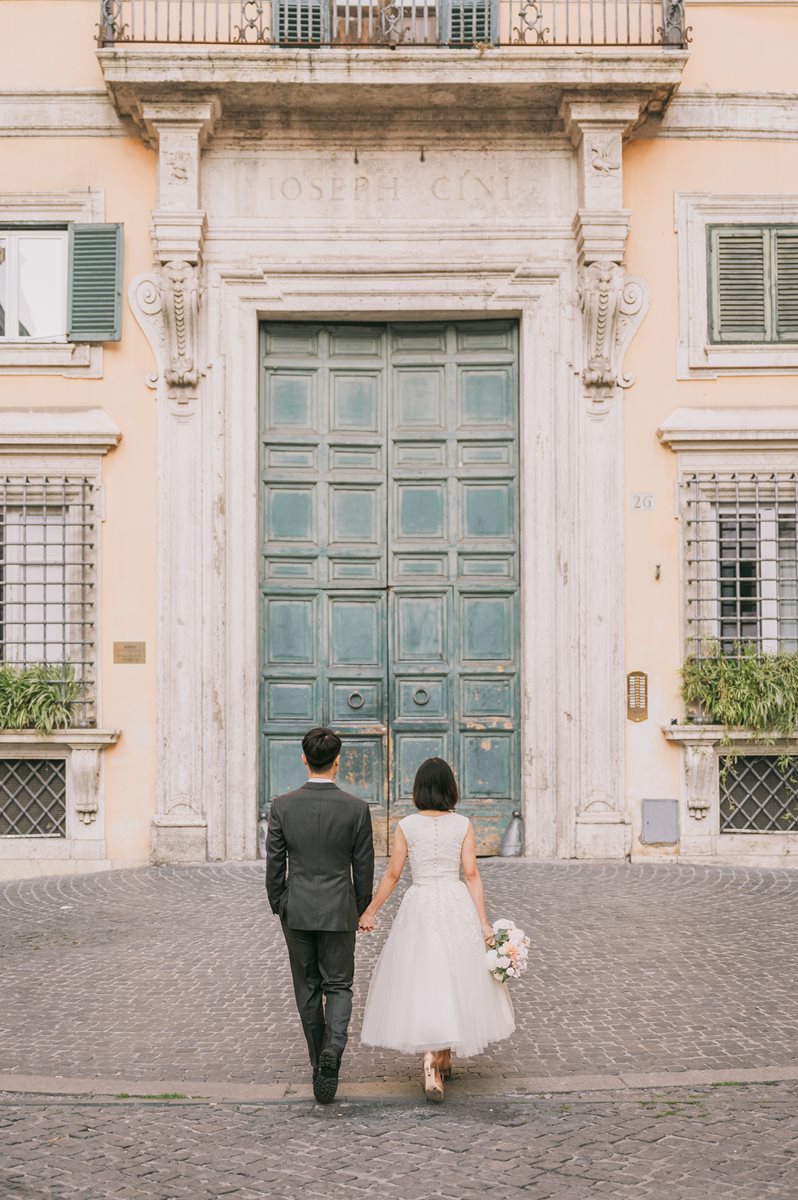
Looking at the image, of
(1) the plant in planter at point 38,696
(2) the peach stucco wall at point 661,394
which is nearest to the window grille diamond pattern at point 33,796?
(1) the plant in planter at point 38,696

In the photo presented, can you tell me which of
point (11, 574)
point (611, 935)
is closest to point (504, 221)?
point (11, 574)

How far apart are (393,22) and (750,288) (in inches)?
147

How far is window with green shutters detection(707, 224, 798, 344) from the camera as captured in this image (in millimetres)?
11039

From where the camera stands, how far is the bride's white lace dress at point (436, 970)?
5.36m

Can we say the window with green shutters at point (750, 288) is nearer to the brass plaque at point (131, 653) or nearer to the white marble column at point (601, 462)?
the white marble column at point (601, 462)

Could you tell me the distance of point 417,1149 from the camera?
493cm

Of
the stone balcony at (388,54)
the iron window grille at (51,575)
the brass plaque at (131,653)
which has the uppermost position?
the stone balcony at (388,54)

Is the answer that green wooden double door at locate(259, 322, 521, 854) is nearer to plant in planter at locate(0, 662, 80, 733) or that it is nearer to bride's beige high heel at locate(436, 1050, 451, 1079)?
plant in planter at locate(0, 662, 80, 733)

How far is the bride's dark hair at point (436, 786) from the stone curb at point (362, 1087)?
124 centimetres

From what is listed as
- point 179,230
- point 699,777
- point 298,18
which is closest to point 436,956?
point 699,777

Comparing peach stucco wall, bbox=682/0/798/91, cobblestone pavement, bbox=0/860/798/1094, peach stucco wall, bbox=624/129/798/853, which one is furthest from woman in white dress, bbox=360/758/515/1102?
peach stucco wall, bbox=682/0/798/91

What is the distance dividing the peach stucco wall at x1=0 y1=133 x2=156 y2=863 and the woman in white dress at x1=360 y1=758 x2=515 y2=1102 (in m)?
5.57

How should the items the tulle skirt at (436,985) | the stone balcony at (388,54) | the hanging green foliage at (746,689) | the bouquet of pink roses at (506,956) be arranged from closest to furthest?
the tulle skirt at (436,985) < the bouquet of pink roses at (506,956) < the stone balcony at (388,54) < the hanging green foliage at (746,689)

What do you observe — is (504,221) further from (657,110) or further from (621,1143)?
(621,1143)
